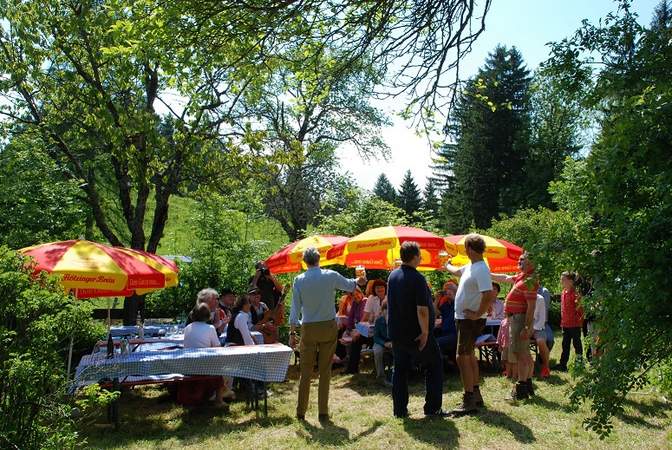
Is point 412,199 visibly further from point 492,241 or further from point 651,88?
point 651,88

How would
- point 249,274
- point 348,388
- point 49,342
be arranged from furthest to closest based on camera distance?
point 249,274
point 348,388
point 49,342

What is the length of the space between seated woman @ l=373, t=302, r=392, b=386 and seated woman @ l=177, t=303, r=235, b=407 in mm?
2328

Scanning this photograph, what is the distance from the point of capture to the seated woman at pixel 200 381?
6.52m

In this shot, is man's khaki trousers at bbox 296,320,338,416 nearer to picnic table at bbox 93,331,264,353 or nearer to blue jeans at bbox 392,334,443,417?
blue jeans at bbox 392,334,443,417

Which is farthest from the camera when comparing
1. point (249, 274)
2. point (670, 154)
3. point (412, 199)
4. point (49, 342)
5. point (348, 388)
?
point (412, 199)

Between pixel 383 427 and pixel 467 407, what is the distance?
939 mm

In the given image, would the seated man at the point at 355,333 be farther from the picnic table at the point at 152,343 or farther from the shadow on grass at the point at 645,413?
the shadow on grass at the point at 645,413

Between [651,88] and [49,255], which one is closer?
[651,88]

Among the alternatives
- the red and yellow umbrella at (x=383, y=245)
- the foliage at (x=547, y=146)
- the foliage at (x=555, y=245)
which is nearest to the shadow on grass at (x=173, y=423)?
the red and yellow umbrella at (x=383, y=245)

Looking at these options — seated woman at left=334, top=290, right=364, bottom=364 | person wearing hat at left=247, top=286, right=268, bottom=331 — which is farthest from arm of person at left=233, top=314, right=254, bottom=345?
seated woman at left=334, top=290, right=364, bottom=364

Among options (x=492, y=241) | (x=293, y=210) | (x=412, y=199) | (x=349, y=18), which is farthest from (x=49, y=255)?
(x=412, y=199)

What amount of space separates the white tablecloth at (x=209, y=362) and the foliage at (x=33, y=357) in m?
2.73

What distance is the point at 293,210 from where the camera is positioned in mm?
24062

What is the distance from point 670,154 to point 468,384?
12.5 ft
